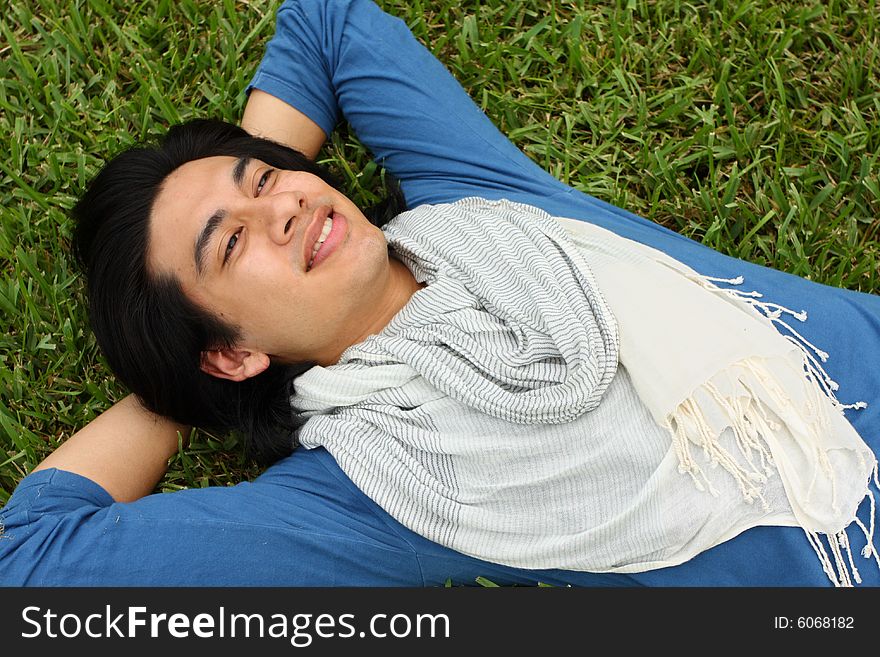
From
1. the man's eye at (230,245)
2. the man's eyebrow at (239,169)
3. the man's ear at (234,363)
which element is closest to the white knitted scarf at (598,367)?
the man's ear at (234,363)

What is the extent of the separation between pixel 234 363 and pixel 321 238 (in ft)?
1.31

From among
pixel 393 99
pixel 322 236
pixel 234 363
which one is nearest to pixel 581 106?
pixel 393 99

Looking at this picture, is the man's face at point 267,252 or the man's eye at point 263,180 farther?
the man's eye at point 263,180

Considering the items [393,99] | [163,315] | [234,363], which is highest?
[393,99]

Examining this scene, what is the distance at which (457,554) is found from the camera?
2.07 m

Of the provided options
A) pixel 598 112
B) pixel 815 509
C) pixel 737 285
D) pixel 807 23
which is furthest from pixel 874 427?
pixel 807 23

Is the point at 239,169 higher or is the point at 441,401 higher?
the point at 239,169

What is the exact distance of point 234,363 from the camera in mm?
2182

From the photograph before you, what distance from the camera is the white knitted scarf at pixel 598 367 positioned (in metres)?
1.95

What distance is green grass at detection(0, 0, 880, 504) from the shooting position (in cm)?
266

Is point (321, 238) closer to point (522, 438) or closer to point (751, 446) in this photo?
point (522, 438)

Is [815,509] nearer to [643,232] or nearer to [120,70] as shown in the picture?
[643,232]

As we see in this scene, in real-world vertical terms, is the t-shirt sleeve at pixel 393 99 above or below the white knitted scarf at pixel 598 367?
above

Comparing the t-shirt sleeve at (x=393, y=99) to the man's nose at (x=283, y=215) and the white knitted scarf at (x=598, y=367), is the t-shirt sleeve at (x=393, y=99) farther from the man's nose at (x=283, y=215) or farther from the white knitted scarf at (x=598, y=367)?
the man's nose at (x=283, y=215)
